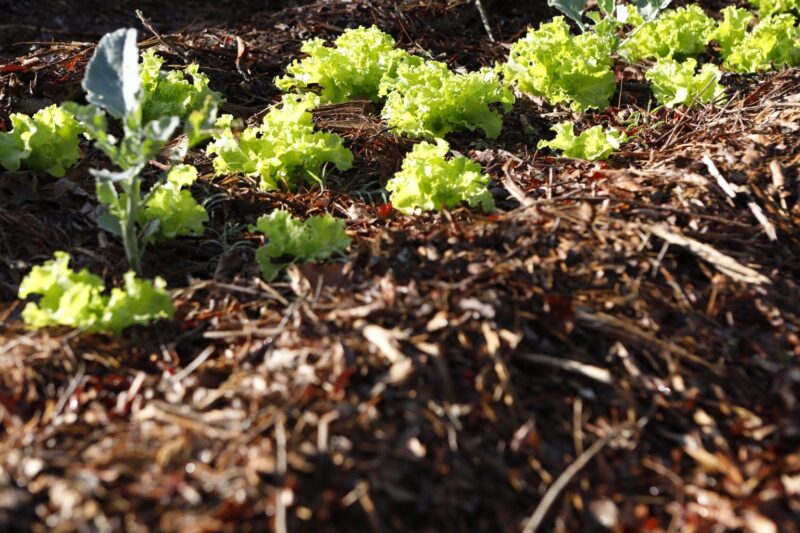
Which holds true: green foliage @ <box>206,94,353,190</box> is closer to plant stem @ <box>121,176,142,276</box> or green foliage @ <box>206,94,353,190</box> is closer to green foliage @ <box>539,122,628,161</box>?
plant stem @ <box>121,176,142,276</box>

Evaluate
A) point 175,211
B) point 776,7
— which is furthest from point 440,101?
point 776,7

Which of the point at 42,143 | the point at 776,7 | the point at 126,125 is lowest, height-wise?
the point at 776,7

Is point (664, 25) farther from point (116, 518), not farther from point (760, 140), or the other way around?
point (116, 518)

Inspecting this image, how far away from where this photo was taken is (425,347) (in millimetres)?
2479

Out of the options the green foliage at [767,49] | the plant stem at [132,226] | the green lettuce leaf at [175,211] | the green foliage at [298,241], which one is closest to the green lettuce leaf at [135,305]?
the plant stem at [132,226]

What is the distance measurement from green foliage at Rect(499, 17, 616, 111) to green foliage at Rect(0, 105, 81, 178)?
222cm

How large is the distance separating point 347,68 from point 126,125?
5.84ft

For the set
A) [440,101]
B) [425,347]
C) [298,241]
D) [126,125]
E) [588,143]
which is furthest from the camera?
[440,101]

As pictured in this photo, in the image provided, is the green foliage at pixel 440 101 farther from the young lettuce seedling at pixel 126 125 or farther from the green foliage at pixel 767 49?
the green foliage at pixel 767 49

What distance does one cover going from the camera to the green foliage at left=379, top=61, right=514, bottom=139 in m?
3.93

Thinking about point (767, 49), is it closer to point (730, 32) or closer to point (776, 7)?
point (730, 32)

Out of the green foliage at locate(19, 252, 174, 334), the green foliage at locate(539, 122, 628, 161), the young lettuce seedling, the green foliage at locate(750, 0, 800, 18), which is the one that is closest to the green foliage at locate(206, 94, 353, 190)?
the young lettuce seedling

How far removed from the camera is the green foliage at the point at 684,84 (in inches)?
167

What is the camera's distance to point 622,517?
86.7 inches
